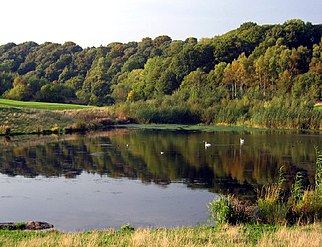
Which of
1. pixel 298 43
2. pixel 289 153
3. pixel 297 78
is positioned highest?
pixel 298 43

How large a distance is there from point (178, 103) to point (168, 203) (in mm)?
43259

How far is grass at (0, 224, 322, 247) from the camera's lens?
30.6 feet

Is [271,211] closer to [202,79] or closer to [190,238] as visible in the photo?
[190,238]

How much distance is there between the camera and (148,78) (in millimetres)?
78500

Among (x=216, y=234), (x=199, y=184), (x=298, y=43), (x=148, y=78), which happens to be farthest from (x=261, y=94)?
(x=216, y=234)

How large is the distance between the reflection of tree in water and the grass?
7.58 m

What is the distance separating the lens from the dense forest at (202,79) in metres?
53.3

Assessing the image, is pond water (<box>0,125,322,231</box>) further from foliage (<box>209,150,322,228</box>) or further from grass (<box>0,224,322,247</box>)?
grass (<box>0,224,322,247</box>)

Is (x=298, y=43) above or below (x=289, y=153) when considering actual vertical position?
above

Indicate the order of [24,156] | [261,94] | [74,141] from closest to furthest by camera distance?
[24,156]
[74,141]
[261,94]

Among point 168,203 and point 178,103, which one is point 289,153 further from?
point 178,103

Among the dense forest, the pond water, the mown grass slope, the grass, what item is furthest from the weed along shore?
the dense forest

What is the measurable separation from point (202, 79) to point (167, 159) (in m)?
45.1

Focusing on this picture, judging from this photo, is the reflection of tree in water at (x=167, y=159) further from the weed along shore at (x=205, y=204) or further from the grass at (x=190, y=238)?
the grass at (x=190, y=238)
